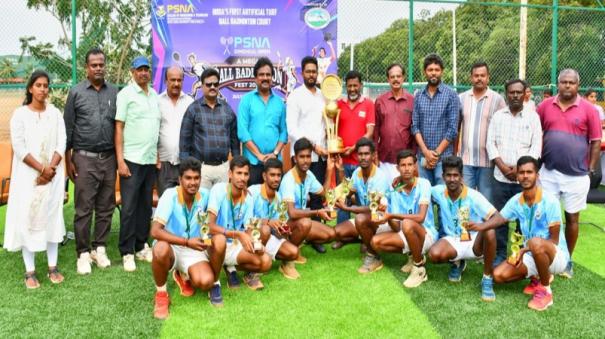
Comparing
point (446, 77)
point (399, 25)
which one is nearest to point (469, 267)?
point (399, 25)

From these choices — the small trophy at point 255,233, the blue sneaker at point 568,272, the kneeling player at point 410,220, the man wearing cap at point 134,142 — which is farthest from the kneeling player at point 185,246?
the blue sneaker at point 568,272

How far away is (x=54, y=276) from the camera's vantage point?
4.95 m

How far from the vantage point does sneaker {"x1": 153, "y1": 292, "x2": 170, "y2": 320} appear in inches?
163

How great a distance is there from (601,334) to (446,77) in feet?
74.9

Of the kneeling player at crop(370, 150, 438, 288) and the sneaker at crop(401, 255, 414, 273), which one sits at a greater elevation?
the kneeling player at crop(370, 150, 438, 288)

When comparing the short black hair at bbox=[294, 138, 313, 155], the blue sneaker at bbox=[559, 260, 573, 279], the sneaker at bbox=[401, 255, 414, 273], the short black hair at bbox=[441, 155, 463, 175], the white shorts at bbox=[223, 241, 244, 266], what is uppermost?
the short black hair at bbox=[294, 138, 313, 155]

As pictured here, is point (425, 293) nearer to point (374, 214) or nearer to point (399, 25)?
point (374, 214)

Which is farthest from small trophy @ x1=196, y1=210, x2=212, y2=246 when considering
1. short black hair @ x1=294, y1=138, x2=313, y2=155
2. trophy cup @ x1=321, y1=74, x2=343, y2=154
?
trophy cup @ x1=321, y1=74, x2=343, y2=154

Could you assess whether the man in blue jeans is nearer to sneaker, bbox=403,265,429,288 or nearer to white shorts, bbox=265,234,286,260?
sneaker, bbox=403,265,429,288

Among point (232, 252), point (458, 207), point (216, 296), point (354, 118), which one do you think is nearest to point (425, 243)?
point (458, 207)

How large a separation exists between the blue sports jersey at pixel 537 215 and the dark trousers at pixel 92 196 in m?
3.74

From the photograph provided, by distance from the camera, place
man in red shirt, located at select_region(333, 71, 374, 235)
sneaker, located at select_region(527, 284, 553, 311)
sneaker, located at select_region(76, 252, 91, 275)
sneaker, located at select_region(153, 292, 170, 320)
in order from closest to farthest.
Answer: sneaker, located at select_region(153, 292, 170, 320)
sneaker, located at select_region(527, 284, 553, 311)
sneaker, located at select_region(76, 252, 91, 275)
man in red shirt, located at select_region(333, 71, 374, 235)

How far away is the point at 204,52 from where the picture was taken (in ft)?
24.0

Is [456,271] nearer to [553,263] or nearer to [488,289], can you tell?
[488,289]
